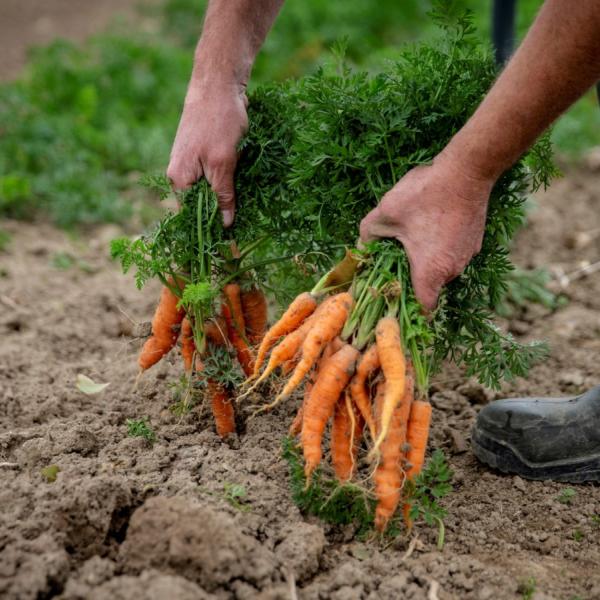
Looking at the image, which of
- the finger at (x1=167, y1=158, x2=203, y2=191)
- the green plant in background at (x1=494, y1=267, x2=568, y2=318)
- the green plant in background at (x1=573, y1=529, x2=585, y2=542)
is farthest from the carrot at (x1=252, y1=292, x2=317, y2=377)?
the green plant in background at (x1=494, y1=267, x2=568, y2=318)

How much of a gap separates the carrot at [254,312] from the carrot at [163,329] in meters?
0.24

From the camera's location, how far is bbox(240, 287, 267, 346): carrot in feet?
10.0

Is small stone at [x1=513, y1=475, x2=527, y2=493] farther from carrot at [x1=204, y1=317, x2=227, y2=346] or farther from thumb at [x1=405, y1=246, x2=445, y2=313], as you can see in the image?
carrot at [x1=204, y1=317, x2=227, y2=346]

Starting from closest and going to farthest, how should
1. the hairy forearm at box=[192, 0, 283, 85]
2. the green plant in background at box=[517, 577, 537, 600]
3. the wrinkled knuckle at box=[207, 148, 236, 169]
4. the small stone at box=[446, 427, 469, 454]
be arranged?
the green plant in background at box=[517, 577, 537, 600] < the wrinkled knuckle at box=[207, 148, 236, 169] < the hairy forearm at box=[192, 0, 283, 85] < the small stone at box=[446, 427, 469, 454]

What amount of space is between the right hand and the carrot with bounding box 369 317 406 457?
823 mm

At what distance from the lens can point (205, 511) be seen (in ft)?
7.57

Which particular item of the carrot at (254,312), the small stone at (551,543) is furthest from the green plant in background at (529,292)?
the small stone at (551,543)

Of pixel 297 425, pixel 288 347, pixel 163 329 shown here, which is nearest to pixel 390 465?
pixel 297 425

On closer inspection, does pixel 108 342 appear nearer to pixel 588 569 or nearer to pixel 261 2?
pixel 261 2

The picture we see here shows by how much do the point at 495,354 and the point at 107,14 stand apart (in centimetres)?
814

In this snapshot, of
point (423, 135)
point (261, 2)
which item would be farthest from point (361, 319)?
point (261, 2)

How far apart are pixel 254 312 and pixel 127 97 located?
4224 mm

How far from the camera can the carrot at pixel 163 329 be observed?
2.98m

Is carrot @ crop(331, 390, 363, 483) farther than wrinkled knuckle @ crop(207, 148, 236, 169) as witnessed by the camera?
No
